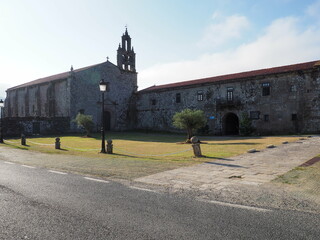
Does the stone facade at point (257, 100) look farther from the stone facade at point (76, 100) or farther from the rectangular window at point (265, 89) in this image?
the stone facade at point (76, 100)

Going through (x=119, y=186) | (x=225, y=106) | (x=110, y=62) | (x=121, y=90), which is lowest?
(x=119, y=186)

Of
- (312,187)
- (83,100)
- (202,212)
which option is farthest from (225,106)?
(202,212)

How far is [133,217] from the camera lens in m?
3.64

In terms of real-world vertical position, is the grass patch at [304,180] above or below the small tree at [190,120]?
below

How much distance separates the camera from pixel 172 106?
3291 centimetres

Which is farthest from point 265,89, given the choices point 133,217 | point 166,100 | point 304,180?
point 133,217

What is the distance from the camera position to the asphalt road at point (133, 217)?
3072mm

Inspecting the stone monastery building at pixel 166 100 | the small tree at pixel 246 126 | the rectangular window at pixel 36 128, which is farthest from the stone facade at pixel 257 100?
the rectangular window at pixel 36 128

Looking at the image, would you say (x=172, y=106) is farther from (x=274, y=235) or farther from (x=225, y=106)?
(x=274, y=235)

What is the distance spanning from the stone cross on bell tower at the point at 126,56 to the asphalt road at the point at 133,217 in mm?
33372

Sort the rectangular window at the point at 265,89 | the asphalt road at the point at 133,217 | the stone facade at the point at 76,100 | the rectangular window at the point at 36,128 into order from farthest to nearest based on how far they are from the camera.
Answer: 1. the stone facade at the point at 76,100
2. the rectangular window at the point at 36,128
3. the rectangular window at the point at 265,89
4. the asphalt road at the point at 133,217

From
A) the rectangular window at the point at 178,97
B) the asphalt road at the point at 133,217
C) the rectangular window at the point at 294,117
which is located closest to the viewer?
the asphalt road at the point at 133,217

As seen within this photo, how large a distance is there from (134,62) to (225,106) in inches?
679

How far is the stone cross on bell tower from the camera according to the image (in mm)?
36531
